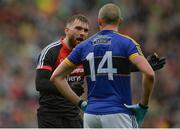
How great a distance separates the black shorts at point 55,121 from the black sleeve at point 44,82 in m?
0.36

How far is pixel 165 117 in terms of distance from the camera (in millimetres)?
14812

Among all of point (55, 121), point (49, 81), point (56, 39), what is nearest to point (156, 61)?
point (49, 81)

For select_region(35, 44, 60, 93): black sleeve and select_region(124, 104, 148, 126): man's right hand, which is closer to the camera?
select_region(124, 104, 148, 126): man's right hand

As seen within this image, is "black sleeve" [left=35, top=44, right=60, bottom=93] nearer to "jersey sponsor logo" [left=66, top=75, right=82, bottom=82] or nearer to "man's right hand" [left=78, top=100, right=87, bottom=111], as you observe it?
"jersey sponsor logo" [left=66, top=75, right=82, bottom=82]

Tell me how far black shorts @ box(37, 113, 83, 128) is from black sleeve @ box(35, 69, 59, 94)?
355 millimetres

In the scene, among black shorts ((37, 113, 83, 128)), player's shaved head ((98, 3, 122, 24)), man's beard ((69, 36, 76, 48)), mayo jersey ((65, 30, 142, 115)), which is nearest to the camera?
mayo jersey ((65, 30, 142, 115))

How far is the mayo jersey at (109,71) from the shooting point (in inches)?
298

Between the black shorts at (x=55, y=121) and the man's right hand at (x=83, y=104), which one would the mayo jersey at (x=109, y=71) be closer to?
the man's right hand at (x=83, y=104)

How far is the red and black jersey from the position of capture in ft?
30.6

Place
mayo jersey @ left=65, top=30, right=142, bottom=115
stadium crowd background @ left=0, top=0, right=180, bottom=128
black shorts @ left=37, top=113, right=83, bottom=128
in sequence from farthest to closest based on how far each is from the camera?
1. stadium crowd background @ left=0, top=0, right=180, bottom=128
2. black shorts @ left=37, top=113, right=83, bottom=128
3. mayo jersey @ left=65, top=30, right=142, bottom=115

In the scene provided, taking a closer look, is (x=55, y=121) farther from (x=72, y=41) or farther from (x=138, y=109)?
(x=138, y=109)

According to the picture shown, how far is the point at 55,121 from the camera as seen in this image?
955 centimetres

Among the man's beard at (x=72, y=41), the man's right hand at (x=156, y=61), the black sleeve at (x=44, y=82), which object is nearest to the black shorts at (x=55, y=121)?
the black sleeve at (x=44, y=82)

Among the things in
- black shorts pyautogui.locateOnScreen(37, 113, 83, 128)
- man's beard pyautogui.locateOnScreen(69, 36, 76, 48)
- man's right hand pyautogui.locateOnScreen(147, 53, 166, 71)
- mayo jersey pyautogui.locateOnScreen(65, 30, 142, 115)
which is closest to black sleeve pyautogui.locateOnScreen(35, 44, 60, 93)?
man's beard pyautogui.locateOnScreen(69, 36, 76, 48)
